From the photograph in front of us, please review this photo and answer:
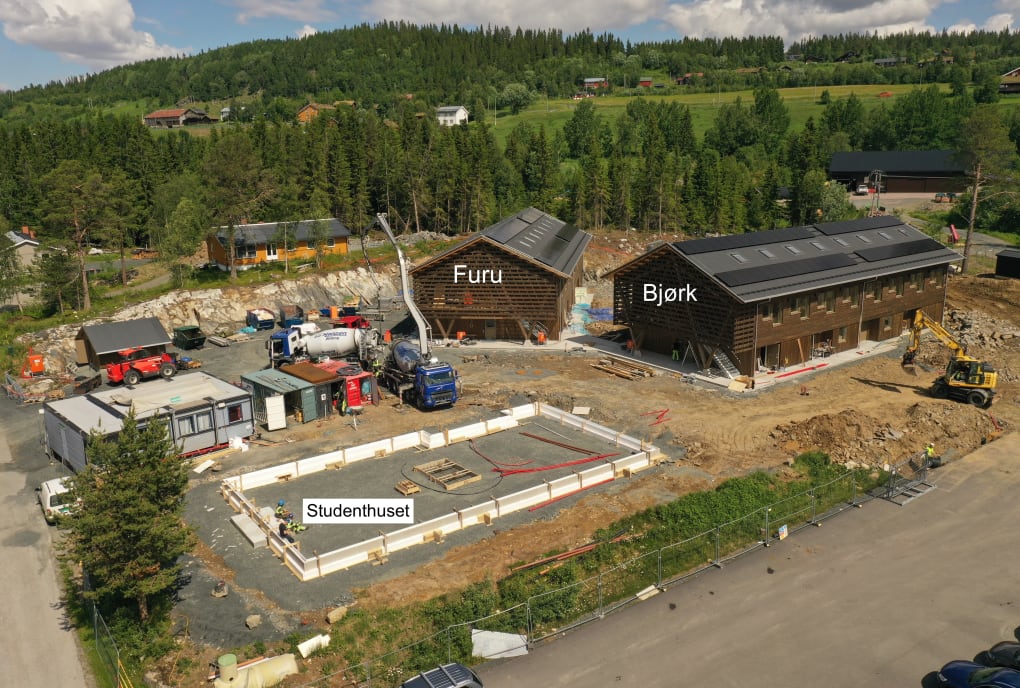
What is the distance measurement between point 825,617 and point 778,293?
962 inches

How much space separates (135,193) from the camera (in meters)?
88.4

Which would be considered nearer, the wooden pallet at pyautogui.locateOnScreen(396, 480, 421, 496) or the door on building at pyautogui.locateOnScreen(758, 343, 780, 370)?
the wooden pallet at pyautogui.locateOnScreen(396, 480, 421, 496)

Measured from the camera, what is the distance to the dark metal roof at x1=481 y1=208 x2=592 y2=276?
2099 inches

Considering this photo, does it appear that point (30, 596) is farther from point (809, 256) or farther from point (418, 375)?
point (809, 256)

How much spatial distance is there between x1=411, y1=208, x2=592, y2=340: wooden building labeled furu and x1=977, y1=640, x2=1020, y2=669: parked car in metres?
35.7

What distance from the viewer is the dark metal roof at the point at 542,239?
5331 centimetres

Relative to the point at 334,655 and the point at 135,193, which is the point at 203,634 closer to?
the point at 334,655

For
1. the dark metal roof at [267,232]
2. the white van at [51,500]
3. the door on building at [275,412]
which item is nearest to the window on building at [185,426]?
the door on building at [275,412]

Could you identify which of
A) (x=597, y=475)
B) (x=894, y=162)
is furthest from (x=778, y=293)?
(x=894, y=162)

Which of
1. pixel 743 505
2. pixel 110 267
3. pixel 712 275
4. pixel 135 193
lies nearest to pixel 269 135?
pixel 135 193

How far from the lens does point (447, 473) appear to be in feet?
103

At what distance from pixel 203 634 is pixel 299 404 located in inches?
704

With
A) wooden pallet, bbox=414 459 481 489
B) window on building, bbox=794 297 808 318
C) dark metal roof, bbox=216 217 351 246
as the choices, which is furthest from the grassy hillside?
wooden pallet, bbox=414 459 481 489

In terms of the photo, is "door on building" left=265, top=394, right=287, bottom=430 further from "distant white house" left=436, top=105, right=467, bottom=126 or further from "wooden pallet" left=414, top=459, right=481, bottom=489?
"distant white house" left=436, top=105, right=467, bottom=126
